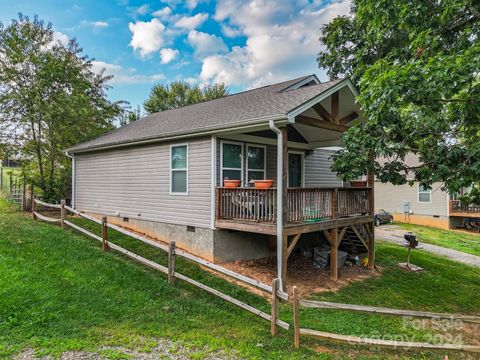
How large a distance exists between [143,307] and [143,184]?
5.20 meters

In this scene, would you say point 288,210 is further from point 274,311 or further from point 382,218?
point 382,218

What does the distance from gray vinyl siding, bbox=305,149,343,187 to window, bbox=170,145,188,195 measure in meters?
5.05

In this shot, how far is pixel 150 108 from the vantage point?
110 feet

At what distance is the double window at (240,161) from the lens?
8172 mm

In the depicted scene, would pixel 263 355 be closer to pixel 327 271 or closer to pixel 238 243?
pixel 238 243

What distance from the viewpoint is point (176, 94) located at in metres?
33.2

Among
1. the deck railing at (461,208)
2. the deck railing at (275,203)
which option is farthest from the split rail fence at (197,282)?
the deck railing at (461,208)

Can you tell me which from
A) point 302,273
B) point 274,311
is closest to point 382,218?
point 302,273

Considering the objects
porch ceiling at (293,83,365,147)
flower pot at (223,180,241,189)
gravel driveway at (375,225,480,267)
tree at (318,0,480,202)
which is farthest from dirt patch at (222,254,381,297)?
gravel driveway at (375,225,480,267)

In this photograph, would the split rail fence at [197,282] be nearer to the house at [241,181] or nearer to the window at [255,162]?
the house at [241,181]

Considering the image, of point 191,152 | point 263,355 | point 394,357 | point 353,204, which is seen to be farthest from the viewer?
point 353,204

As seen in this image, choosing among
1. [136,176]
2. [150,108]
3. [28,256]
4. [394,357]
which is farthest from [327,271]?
[150,108]

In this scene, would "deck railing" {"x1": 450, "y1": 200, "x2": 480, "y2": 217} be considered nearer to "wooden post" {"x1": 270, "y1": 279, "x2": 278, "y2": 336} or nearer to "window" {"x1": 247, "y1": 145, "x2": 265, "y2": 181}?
"window" {"x1": 247, "y1": 145, "x2": 265, "y2": 181}

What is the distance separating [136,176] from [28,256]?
399cm
